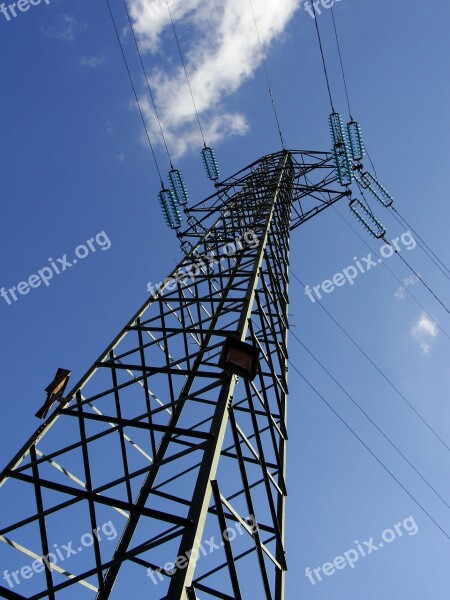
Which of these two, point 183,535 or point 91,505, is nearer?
point 183,535

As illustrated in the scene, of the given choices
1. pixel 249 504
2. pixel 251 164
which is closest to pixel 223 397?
pixel 249 504

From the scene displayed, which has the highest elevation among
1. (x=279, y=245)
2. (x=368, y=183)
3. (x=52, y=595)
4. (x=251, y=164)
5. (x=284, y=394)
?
(x=251, y=164)

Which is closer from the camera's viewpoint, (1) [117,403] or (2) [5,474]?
(2) [5,474]

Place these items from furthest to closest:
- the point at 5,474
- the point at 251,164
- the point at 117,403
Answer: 1. the point at 251,164
2. the point at 117,403
3. the point at 5,474

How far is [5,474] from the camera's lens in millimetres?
5316

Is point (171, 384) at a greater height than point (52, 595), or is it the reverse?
point (171, 384)

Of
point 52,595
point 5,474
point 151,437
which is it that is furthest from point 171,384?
point 52,595

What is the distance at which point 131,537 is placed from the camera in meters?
6.18

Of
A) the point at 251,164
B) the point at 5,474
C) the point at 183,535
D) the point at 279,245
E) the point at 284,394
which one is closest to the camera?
the point at 183,535

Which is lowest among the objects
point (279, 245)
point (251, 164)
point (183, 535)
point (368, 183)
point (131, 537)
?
point (183, 535)

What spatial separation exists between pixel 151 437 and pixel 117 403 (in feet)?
2.06

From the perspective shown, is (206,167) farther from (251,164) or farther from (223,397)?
(223,397)

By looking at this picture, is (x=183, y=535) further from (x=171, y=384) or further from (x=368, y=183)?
(x=368, y=183)

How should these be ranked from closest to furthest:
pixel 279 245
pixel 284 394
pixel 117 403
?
pixel 117 403
pixel 284 394
pixel 279 245
